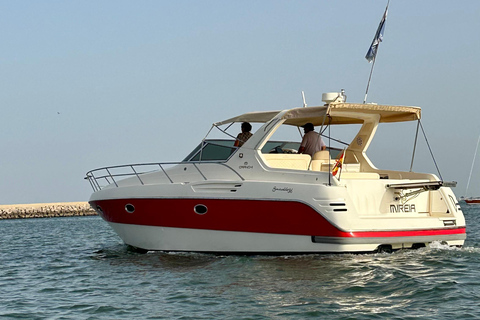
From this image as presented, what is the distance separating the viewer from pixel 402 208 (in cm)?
1114

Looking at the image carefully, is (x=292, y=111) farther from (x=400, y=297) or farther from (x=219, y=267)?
(x=400, y=297)

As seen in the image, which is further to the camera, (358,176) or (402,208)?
(358,176)

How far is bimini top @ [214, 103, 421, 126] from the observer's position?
10977 millimetres


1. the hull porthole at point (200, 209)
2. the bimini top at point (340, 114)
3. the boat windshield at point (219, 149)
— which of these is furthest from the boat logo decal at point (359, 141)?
the hull porthole at point (200, 209)

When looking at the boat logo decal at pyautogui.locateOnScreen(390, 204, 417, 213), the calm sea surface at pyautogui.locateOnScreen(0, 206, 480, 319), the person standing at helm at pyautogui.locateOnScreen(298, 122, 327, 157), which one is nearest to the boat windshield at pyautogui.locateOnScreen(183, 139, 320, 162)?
the person standing at helm at pyautogui.locateOnScreen(298, 122, 327, 157)

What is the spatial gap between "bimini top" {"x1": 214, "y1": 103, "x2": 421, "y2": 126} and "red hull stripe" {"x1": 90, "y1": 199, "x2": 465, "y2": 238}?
5.34 feet

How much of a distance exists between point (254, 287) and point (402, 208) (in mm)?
3750

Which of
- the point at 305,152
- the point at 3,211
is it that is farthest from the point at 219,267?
the point at 3,211

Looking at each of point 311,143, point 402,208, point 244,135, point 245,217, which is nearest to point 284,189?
point 245,217

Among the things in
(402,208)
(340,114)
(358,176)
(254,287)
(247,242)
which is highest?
(340,114)

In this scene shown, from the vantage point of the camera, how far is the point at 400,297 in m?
7.70

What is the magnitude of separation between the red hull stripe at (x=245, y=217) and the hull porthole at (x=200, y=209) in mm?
36

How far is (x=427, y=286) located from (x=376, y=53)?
6.42 metres

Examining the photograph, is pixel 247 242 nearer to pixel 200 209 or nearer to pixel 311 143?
pixel 200 209
